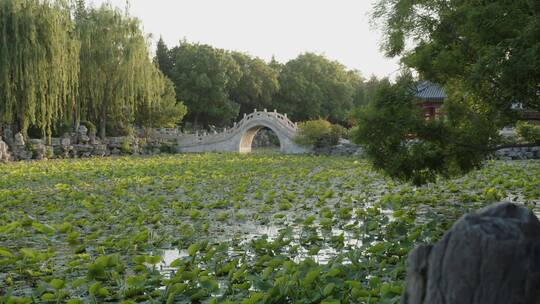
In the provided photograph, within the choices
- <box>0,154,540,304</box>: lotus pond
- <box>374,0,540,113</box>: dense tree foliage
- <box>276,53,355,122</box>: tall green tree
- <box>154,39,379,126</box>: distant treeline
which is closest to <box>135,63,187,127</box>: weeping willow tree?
<box>154,39,379,126</box>: distant treeline

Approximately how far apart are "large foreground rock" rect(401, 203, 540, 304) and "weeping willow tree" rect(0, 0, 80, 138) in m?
19.3

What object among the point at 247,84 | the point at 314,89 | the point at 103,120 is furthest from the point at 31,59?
the point at 314,89

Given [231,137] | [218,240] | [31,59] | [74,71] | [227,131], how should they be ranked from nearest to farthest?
[218,240], [31,59], [74,71], [231,137], [227,131]

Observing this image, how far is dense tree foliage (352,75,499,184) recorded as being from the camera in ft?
20.0

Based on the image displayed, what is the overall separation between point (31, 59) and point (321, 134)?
12.1m

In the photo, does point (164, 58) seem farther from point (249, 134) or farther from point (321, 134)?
point (321, 134)

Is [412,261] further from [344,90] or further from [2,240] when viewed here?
[344,90]

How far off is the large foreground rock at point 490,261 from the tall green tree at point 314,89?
41913 millimetres

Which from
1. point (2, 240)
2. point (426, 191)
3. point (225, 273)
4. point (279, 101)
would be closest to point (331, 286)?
point (225, 273)

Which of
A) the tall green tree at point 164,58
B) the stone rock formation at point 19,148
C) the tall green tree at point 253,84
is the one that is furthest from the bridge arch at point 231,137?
the tall green tree at point 164,58

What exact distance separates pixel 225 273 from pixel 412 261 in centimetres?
269

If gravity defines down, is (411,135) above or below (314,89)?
below

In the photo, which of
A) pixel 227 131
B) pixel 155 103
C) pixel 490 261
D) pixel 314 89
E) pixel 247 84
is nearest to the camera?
pixel 490 261

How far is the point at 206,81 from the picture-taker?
1457 inches
